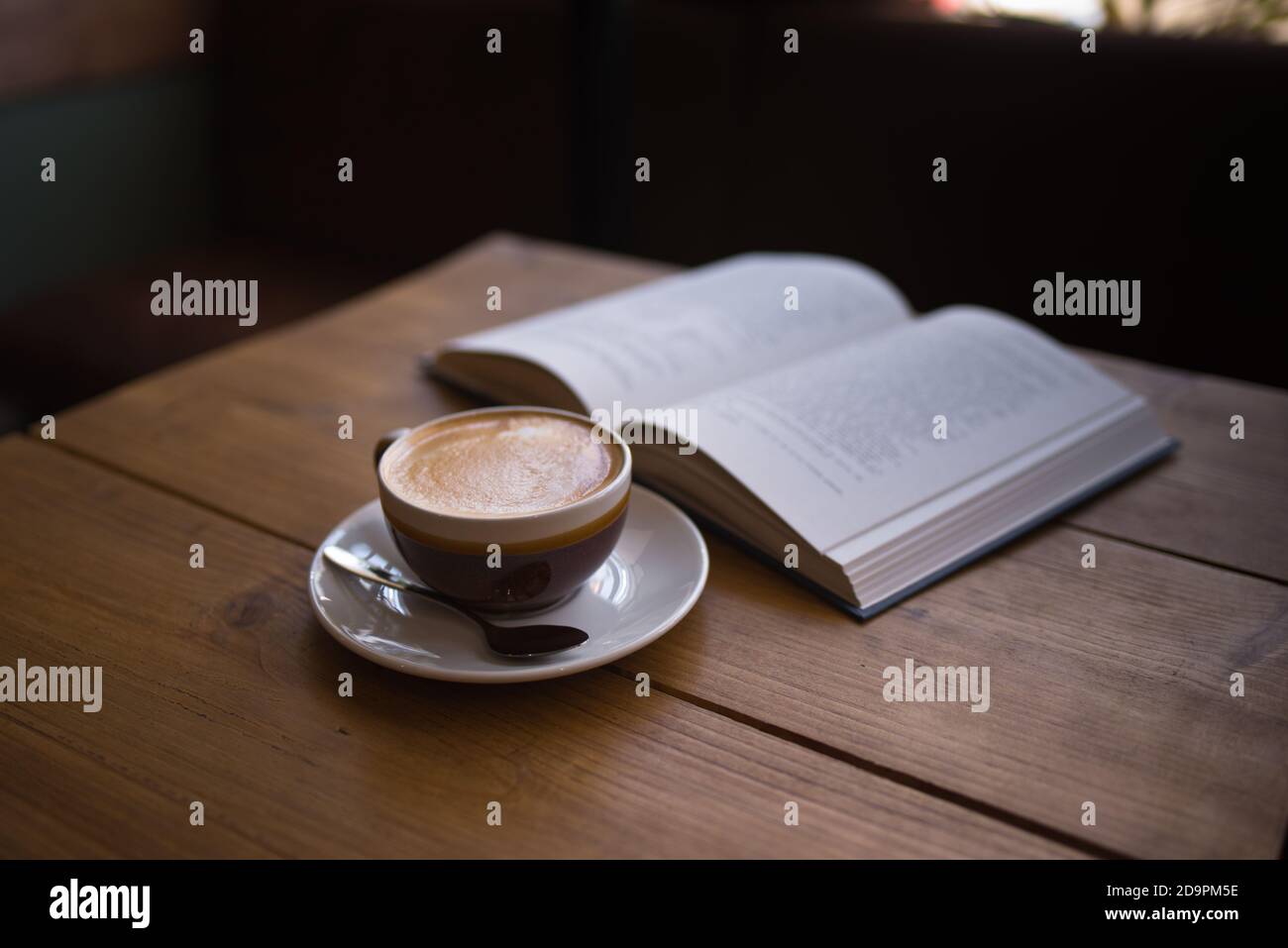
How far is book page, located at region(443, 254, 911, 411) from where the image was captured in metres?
0.95

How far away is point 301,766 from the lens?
591 millimetres

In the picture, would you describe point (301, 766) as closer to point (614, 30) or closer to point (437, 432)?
point (437, 432)

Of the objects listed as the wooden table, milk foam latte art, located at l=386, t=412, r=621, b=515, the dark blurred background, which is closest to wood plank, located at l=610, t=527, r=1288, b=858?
the wooden table

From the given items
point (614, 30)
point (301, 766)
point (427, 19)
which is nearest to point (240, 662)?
point (301, 766)

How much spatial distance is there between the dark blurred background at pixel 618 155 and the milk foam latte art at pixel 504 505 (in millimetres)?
1370

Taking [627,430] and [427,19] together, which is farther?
[427,19]

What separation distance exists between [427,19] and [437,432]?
1798 millimetres

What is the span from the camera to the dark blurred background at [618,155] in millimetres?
1747

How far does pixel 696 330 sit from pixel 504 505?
0.42 metres

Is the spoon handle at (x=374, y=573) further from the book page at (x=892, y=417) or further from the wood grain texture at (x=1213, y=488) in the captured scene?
the wood grain texture at (x=1213, y=488)

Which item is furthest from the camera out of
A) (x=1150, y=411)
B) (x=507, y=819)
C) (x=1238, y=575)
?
(x=1150, y=411)

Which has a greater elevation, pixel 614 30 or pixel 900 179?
pixel 614 30

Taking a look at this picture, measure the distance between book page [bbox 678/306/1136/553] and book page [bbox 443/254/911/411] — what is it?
7 cm

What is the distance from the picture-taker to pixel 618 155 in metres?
2.22
